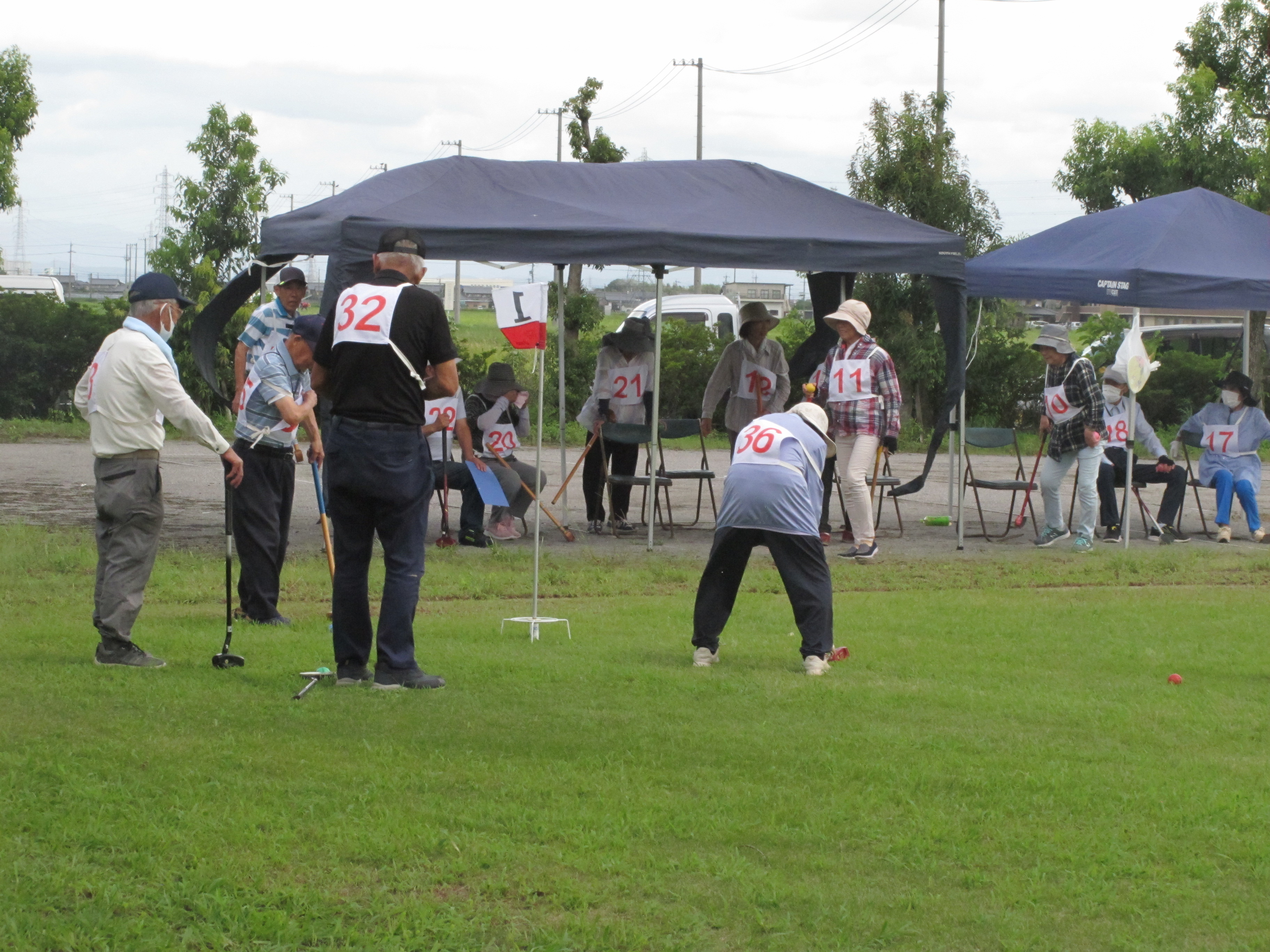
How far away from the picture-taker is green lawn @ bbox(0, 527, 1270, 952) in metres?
4.21

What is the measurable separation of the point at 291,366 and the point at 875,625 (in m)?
3.84

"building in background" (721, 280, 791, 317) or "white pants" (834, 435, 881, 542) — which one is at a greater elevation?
"building in background" (721, 280, 791, 317)

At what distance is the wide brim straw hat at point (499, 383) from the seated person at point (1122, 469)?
5.55 m

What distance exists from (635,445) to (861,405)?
2198 millimetres

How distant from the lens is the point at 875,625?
927 centimetres

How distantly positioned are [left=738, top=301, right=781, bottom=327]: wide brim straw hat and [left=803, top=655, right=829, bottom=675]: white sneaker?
6357 mm

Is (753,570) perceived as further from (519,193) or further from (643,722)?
(643,722)

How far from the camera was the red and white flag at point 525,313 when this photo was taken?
334 inches

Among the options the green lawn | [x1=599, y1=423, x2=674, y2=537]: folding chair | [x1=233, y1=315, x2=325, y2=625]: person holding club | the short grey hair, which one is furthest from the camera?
[x1=599, y1=423, x2=674, y2=537]: folding chair

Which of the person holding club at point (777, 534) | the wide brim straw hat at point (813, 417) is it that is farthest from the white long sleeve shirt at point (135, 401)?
the wide brim straw hat at point (813, 417)

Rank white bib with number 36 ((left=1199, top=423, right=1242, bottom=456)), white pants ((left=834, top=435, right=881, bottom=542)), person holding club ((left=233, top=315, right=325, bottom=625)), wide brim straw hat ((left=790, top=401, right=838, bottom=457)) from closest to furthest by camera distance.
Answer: wide brim straw hat ((left=790, top=401, right=838, bottom=457)) → person holding club ((left=233, top=315, right=325, bottom=625)) → white pants ((left=834, top=435, right=881, bottom=542)) → white bib with number 36 ((left=1199, top=423, right=1242, bottom=456))

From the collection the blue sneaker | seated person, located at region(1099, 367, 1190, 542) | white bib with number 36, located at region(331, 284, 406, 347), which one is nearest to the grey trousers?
white bib with number 36, located at region(331, 284, 406, 347)

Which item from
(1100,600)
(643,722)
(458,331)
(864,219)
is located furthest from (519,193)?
(458,331)

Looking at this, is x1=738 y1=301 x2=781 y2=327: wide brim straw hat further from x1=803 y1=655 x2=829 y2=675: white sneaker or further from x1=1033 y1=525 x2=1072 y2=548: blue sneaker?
x1=803 y1=655 x2=829 y2=675: white sneaker
